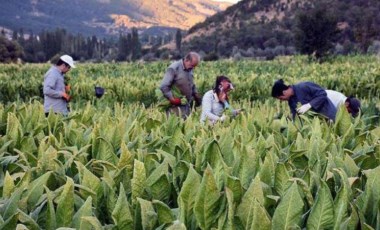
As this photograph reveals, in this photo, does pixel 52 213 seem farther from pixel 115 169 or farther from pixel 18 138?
pixel 18 138

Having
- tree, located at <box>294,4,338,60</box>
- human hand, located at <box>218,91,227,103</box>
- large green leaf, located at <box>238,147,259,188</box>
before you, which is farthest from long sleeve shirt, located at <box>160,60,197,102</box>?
tree, located at <box>294,4,338,60</box>

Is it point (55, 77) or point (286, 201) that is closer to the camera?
point (286, 201)

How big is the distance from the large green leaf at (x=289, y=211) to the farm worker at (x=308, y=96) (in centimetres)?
465

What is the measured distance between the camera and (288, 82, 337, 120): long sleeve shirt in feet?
21.5

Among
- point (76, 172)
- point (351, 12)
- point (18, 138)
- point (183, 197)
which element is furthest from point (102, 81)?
point (351, 12)

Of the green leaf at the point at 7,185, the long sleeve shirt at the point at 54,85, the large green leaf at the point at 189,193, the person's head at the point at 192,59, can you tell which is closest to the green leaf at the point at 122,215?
the large green leaf at the point at 189,193

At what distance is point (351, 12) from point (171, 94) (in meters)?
64.4

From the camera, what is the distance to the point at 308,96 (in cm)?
680

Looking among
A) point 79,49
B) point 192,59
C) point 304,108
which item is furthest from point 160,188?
point 79,49

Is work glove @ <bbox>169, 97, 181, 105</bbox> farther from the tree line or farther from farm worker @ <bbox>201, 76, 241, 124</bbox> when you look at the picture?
the tree line

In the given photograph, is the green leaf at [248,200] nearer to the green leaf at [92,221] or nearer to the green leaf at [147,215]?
the green leaf at [147,215]

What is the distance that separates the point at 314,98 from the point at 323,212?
186 inches

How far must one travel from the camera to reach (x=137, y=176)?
247 cm

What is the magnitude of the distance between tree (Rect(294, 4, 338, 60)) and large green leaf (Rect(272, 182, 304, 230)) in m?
34.2
